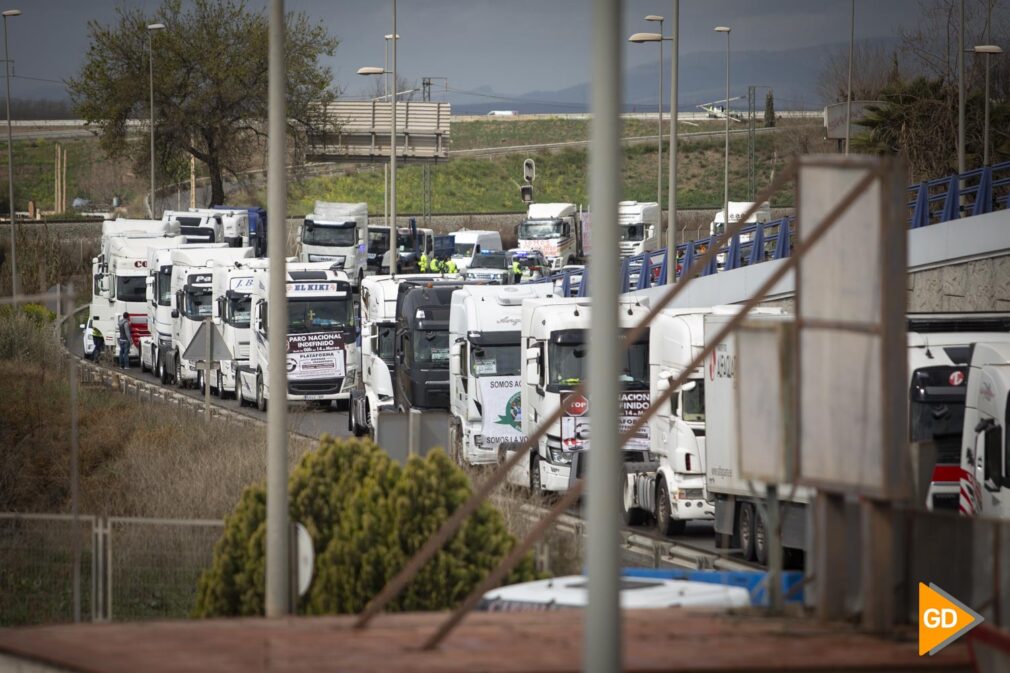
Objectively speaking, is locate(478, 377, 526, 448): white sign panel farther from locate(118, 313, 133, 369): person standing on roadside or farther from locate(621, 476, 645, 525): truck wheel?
locate(118, 313, 133, 369): person standing on roadside

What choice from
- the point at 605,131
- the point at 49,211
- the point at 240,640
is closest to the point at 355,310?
the point at 240,640

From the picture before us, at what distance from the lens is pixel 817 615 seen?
9.73m

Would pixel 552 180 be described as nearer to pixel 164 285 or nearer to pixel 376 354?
pixel 164 285

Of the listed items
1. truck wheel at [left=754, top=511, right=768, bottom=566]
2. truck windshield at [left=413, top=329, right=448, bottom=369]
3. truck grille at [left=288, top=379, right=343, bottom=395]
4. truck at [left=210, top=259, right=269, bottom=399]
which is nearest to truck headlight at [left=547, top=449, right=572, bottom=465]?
truck wheel at [left=754, top=511, right=768, bottom=566]

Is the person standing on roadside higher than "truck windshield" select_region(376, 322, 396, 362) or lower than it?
lower

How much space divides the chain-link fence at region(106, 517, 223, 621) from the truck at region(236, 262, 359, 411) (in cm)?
1869

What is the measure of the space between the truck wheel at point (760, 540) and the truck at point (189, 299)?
23927 mm

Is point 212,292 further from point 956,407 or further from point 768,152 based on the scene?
point 768,152

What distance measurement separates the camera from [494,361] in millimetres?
26797

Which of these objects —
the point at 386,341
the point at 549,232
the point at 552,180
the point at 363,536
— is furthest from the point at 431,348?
the point at 552,180

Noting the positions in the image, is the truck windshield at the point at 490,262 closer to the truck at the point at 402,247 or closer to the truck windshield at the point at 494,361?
the truck at the point at 402,247

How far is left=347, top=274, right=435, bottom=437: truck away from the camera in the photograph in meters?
31.1

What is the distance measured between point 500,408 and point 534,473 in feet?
8.80

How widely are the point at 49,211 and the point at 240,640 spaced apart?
90.8 meters
